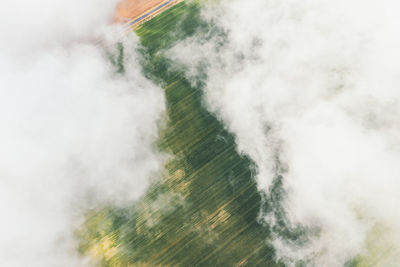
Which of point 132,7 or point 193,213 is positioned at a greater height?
point 132,7

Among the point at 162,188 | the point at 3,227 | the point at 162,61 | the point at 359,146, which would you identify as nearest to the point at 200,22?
the point at 162,61

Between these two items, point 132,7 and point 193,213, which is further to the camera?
point 132,7

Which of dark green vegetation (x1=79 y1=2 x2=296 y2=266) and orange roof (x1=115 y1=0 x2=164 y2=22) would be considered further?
orange roof (x1=115 y1=0 x2=164 y2=22)

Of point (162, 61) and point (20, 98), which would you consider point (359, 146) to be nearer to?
point (162, 61)

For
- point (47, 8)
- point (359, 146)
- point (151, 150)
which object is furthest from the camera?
point (47, 8)

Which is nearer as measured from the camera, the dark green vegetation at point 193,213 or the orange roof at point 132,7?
the dark green vegetation at point 193,213

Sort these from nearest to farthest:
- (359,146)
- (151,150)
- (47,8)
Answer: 1. (359,146)
2. (151,150)
3. (47,8)

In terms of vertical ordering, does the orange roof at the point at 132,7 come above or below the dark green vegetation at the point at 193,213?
above

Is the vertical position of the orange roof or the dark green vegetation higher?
the orange roof
